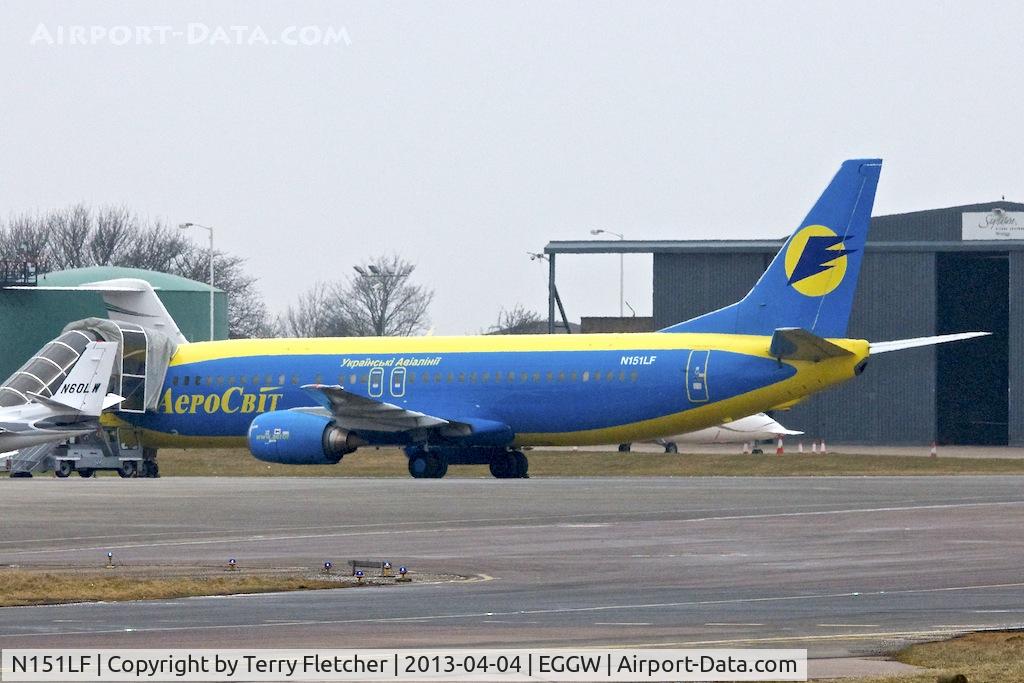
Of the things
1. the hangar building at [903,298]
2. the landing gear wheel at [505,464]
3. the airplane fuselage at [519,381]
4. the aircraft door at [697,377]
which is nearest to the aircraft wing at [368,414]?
the airplane fuselage at [519,381]

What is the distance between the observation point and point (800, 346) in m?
41.8

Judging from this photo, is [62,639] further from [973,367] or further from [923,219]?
[973,367]

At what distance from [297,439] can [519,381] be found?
5.59 meters

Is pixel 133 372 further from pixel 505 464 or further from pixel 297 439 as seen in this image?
pixel 505 464

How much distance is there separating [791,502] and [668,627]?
17.8m

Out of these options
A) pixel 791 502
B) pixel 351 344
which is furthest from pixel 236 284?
pixel 791 502

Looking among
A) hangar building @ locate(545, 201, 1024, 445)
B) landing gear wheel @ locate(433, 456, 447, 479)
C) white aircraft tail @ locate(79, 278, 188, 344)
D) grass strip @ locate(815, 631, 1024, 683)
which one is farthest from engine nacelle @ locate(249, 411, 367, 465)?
hangar building @ locate(545, 201, 1024, 445)

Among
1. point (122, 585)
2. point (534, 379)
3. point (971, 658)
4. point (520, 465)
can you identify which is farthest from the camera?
point (520, 465)

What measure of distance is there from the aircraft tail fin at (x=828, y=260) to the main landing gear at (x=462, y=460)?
322 inches

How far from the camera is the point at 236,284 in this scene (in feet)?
447

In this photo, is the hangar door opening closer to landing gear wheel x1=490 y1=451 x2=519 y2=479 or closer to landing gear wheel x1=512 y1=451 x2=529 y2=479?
landing gear wheel x1=512 y1=451 x2=529 y2=479

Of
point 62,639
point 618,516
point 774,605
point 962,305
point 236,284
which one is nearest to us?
point 62,639

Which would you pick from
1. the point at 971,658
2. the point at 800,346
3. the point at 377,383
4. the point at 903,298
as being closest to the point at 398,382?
the point at 377,383

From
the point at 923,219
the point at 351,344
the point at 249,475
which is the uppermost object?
the point at 923,219
